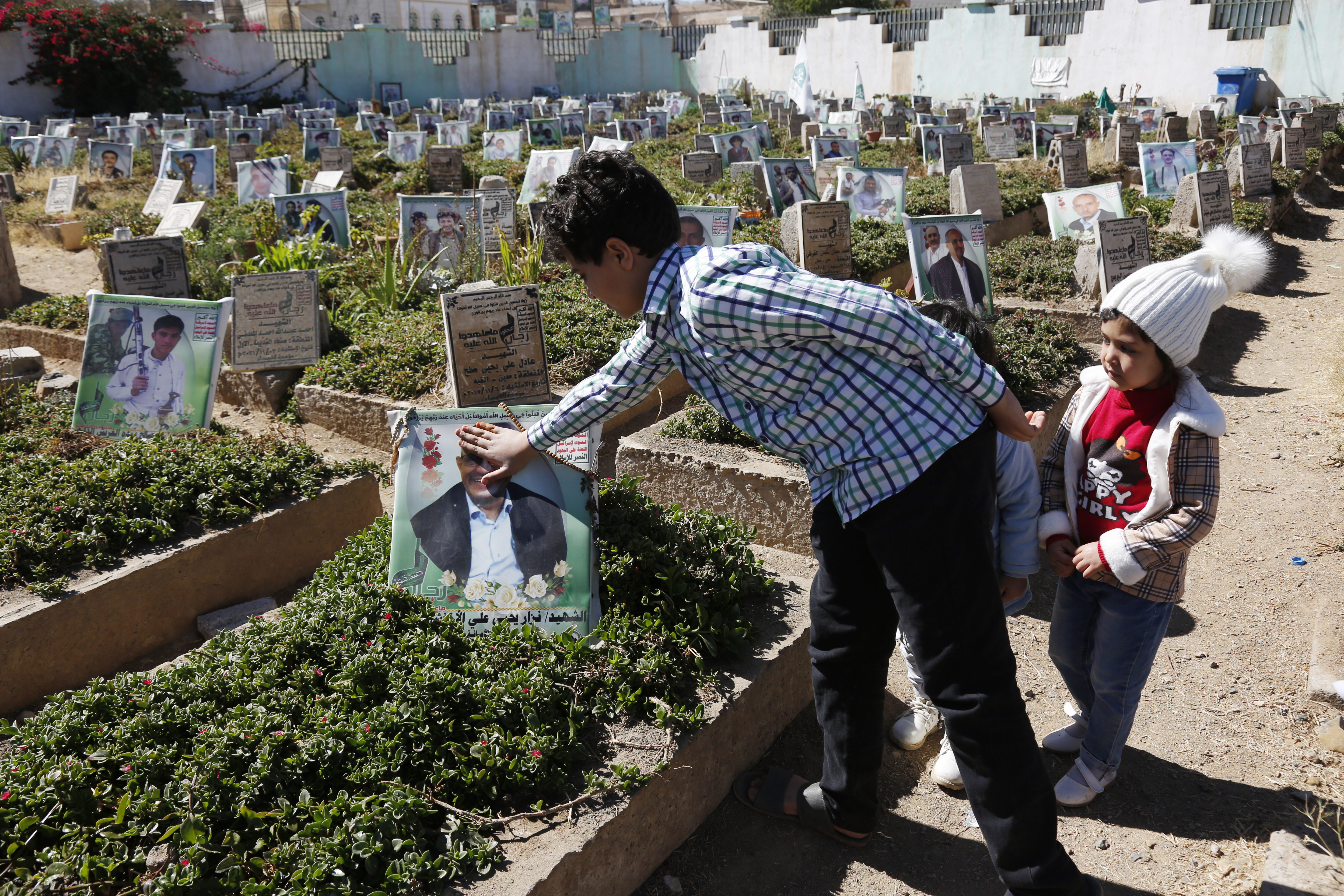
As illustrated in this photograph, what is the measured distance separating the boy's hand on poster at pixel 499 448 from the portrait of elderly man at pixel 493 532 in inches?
4.2

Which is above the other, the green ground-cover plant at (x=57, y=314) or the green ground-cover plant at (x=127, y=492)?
the green ground-cover plant at (x=57, y=314)

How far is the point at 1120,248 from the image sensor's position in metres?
6.82

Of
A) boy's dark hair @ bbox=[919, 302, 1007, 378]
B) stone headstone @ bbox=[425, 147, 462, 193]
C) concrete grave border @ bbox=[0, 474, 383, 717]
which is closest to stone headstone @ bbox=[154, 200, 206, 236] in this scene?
stone headstone @ bbox=[425, 147, 462, 193]

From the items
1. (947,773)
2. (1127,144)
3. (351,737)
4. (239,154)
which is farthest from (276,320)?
(1127,144)

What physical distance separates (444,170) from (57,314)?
232 inches

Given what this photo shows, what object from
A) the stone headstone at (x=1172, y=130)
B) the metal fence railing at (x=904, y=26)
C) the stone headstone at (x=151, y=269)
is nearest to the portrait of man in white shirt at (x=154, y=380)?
the stone headstone at (x=151, y=269)

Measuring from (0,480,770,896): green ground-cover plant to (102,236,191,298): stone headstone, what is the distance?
16.3ft

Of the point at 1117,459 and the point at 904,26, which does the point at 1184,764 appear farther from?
the point at 904,26

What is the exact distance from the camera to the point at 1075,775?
2.65 meters

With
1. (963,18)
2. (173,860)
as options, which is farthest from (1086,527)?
(963,18)

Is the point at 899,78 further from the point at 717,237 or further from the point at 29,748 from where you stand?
the point at 29,748

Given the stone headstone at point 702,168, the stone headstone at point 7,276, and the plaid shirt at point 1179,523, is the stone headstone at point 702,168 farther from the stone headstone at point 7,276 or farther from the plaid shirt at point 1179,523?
the plaid shirt at point 1179,523

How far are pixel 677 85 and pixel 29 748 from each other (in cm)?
4327

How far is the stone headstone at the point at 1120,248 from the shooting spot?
6734 millimetres
